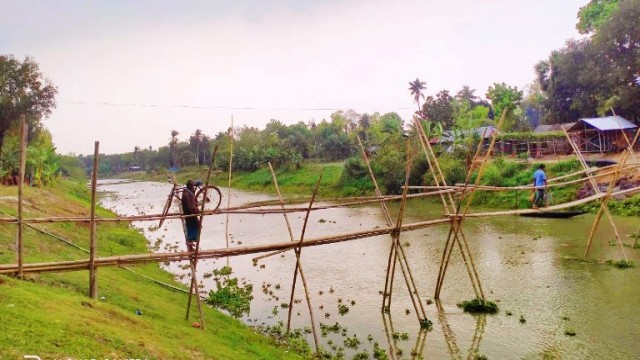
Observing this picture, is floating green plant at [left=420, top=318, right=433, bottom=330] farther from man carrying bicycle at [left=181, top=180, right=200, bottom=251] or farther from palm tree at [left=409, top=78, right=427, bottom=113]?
palm tree at [left=409, top=78, right=427, bottom=113]

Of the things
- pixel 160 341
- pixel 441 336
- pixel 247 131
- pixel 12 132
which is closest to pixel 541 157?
pixel 441 336

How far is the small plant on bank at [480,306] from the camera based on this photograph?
12.0m

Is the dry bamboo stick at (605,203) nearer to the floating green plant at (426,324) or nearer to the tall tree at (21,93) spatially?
the floating green plant at (426,324)

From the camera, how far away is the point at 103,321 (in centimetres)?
763

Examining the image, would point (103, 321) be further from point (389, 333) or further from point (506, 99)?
point (506, 99)

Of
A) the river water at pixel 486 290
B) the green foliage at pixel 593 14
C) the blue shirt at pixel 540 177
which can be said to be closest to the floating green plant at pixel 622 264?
the river water at pixel 486 290

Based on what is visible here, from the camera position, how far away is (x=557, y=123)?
51.2m

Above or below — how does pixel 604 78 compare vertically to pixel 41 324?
above

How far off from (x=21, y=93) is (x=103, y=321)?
33.7 meters

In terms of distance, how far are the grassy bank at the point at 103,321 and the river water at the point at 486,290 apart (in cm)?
215

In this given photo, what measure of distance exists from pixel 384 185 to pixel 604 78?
20.7m

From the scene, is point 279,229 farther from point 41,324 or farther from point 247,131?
point 247,131

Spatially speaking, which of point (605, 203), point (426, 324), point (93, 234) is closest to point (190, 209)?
point (93, 234)

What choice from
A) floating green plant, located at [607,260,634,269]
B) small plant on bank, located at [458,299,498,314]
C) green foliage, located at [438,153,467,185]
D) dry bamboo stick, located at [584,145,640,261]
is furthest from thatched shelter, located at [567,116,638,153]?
small plant on bank, located at [458,299,498,314]
